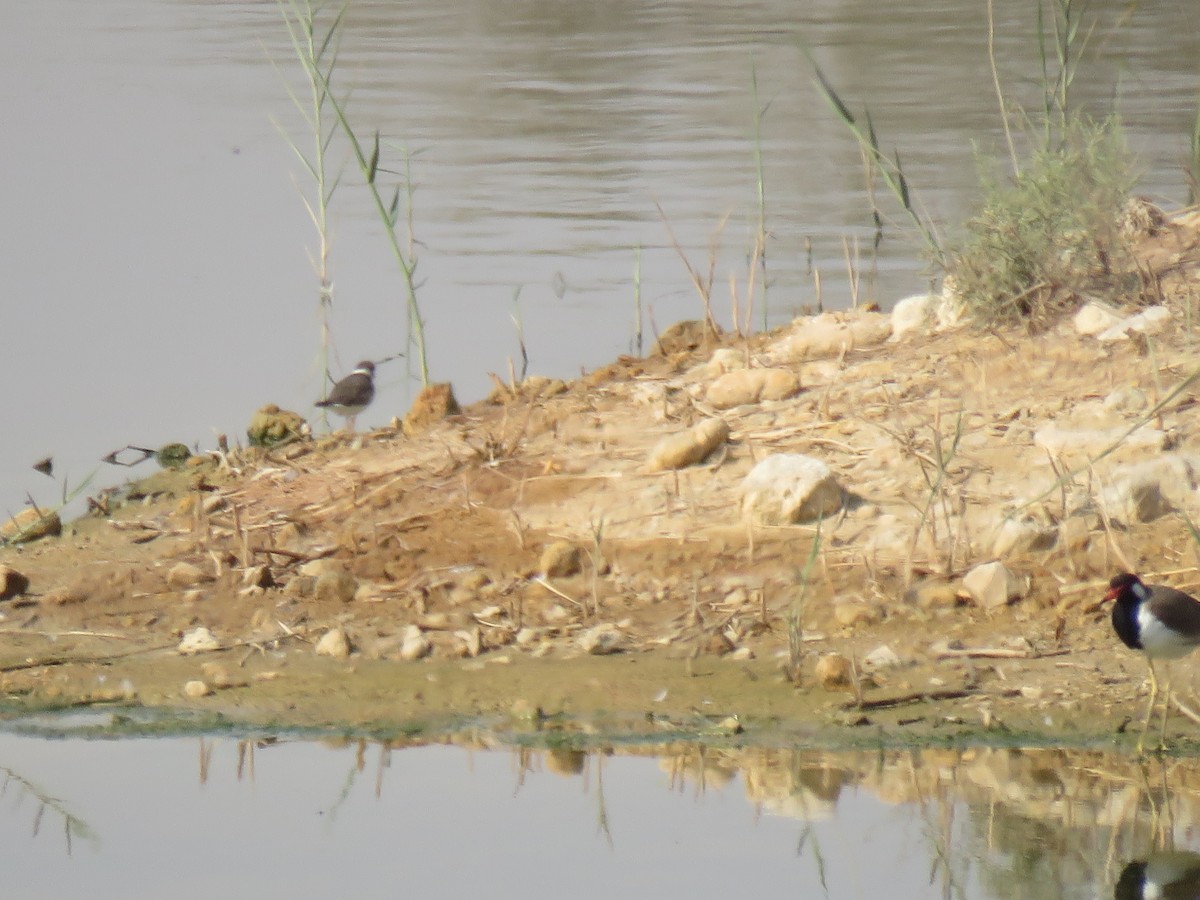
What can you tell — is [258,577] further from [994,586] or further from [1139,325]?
[1139,325]

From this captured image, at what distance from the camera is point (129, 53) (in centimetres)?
1797

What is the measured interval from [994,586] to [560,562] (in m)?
1.22

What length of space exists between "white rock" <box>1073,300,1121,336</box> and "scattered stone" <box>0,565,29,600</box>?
3.44 meters

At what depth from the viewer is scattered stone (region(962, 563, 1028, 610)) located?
5.19m

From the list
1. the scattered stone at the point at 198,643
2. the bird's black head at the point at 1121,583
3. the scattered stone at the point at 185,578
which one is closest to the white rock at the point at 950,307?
the bird's black head at the point at 1121,583

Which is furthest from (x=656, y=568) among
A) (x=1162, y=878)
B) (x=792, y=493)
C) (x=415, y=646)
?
(x=1162, y=878)

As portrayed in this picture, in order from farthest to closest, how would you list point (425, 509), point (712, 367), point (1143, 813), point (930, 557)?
point (712, 367), point (425, 509), point (930, 557), point (1143, 813)

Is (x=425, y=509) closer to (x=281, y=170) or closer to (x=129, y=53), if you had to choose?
(x=281, y=170)

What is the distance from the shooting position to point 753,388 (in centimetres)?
642

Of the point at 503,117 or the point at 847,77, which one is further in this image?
the point at 847,77

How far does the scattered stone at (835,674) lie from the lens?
483cm

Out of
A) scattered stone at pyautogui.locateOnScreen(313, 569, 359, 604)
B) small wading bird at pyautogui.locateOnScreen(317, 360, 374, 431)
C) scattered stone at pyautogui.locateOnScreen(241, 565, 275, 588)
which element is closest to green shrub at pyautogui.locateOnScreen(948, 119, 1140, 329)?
small wading bird at pyautogui.locateOnScreen(317, 360, 374, 431)

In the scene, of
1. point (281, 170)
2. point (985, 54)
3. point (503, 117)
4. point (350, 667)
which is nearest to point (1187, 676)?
point (350, 667)

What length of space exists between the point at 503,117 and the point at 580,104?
712 millimetres
